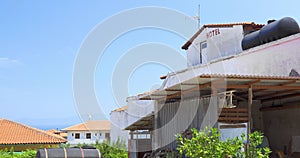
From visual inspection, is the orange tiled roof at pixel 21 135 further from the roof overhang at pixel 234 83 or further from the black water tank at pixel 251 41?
the roof overhang at pixel 234 83

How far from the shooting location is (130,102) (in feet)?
62.4

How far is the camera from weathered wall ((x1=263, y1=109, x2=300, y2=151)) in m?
12.8

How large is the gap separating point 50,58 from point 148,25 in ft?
15.2

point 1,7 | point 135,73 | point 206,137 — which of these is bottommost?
point 206,137

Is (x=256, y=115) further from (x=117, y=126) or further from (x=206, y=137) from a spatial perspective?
(x=117, y=126)

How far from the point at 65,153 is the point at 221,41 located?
1125 cm

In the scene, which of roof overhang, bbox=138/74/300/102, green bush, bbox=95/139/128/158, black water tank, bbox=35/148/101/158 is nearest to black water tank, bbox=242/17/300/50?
roof overhang, bbox=138/74/300/102

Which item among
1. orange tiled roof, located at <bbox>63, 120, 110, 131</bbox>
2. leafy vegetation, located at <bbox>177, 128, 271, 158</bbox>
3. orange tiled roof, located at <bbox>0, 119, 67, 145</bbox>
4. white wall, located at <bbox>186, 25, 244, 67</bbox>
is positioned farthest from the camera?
orange tiled roof, located at <bbox>63, 120, 110, 131</bbox>

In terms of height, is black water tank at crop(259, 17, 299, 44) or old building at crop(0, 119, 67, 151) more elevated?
black water tank at crop(259, 17, 299, 44)

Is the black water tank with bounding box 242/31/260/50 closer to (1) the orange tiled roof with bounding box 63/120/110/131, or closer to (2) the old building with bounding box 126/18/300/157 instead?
(2) the old building with bounding box 126/18/300/157

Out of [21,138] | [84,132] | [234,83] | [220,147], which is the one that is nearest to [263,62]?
[234,83]

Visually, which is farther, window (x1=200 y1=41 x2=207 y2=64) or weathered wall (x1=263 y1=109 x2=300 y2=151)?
window (x1=200 y1=41 x2=207 y2=64)

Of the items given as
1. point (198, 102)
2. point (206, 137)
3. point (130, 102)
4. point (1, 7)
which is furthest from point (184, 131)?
point (1, 7)

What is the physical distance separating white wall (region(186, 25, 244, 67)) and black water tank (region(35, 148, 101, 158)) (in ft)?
32.8
